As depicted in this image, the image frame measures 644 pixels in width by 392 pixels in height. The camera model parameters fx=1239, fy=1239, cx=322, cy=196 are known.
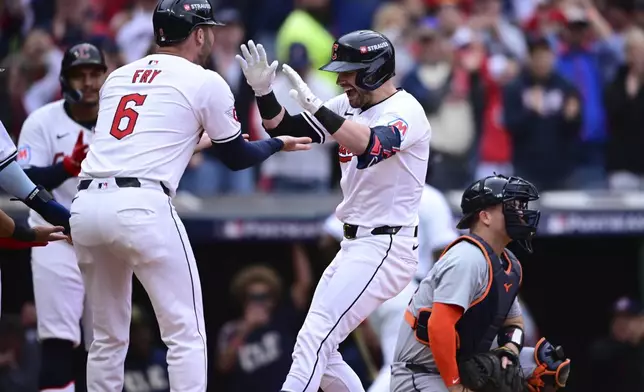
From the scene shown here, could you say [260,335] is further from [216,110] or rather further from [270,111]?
[216,110]

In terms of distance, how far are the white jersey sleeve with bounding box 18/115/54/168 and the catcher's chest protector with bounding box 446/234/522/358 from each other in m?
2.45

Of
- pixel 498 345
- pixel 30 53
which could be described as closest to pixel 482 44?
pixel 30 53

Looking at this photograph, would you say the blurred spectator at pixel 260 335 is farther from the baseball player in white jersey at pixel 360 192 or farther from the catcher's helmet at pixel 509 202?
the catcher's helmet at pixel 509 202

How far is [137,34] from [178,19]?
15.7 feet

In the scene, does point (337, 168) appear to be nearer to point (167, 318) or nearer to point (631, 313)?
point (631, 313)

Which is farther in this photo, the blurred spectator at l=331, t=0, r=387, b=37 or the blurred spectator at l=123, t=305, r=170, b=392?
the blurred spectator at l=331, t=0, r=387, b=37

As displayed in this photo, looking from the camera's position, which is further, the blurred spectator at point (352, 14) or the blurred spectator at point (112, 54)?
the blurred spectator at point (352, 14)

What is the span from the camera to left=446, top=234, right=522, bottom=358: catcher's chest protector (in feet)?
18.5

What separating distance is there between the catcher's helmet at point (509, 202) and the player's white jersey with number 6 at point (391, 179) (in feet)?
0.98

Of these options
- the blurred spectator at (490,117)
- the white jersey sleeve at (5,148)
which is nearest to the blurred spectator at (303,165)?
the blurred spectator at (490,117)

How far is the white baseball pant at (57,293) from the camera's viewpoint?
674cm

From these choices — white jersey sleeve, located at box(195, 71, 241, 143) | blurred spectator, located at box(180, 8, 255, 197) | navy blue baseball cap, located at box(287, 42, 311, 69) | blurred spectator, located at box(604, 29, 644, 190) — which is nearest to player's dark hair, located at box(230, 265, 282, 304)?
blurred spectator, located at box(180, 8, 255, 197)

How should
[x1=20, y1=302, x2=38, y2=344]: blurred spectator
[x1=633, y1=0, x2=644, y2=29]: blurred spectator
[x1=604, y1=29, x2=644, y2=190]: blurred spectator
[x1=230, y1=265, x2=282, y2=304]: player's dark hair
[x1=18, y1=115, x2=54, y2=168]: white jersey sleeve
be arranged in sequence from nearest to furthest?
[x1=18, y1=115, x2=54, y2=168]: white jersey sleeve, [x1=20, y1=302, x2=38, y2=344]: blurred spectator, [x1=230, y1=265, x2=282, y2=304]: player's dark hair, [x1=604, y1=29, x2=644, y2=190]: blurred spectator, [x1=633, y1=0, x2=644, y2=29]: blurred spectator

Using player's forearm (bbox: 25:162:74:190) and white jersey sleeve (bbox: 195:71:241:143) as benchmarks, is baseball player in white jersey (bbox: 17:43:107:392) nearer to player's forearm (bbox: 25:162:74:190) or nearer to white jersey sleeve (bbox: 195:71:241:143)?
player's forearm (bbox: 25:162:74:190)
